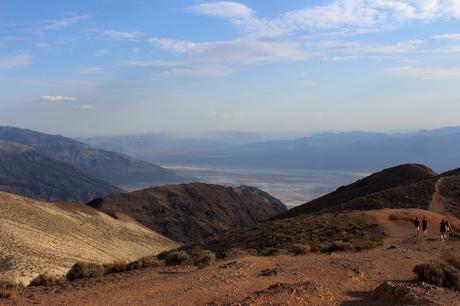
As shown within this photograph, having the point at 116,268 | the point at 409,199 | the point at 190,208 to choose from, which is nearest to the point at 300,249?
the point at 116,268

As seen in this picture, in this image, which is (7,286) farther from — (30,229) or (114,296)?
(30,229)

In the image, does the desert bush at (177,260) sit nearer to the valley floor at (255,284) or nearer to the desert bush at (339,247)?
the valley floor at (255,284)

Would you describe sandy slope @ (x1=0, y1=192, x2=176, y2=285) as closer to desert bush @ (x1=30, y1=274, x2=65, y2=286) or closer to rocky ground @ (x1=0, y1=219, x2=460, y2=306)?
desert bush @ (x1=30, y1=274, x2=65, y2=286)

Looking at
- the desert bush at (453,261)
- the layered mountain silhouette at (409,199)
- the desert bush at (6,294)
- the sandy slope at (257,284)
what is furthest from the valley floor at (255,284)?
the layered mountain silhouette at (409,199)

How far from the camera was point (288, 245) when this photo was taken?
26062mm

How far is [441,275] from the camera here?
16.6 metres

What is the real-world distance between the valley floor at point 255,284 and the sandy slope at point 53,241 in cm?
693

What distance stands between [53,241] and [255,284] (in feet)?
92.8

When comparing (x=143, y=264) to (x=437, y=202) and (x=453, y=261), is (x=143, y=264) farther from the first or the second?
(x=437, y=202)

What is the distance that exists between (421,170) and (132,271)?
179 ft

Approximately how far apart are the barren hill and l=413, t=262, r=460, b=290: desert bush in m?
81.3

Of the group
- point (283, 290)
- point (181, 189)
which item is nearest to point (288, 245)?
point (283, 290)

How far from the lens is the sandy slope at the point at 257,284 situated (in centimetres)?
1535

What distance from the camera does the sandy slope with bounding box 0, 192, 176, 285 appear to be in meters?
30.2
